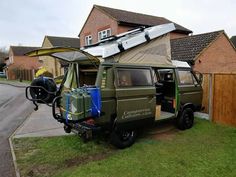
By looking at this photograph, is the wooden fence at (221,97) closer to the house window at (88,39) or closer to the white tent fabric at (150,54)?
the white tent fabric at (150,54)

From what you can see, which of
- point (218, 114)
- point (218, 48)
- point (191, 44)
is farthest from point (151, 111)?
point (218, 48)

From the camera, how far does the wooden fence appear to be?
8164 millimetres

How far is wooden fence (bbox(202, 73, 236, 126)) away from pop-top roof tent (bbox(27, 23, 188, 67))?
2188 millimetres

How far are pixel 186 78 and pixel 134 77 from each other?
2.65 metres

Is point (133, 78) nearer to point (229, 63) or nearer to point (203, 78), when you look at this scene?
point (203, 78)

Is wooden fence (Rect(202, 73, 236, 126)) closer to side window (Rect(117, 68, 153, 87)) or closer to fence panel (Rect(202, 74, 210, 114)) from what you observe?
fence panel (Rect(202, 74, 210, 114))

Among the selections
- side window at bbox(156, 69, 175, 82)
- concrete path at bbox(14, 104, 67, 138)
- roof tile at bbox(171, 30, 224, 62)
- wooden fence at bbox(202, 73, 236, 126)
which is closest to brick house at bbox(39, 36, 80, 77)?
roof tile at bbox(171, 30, 224, 62)

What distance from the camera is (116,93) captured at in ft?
18.4

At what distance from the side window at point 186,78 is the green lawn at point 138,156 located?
1.71 m

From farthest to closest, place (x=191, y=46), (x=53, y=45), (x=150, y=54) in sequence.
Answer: (x=53, y=45) → (x=191, y=46) → (x=150, y=54)

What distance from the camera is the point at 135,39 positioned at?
6.70 meters

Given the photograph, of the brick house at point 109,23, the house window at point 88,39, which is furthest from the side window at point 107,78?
the house window at point 88,39

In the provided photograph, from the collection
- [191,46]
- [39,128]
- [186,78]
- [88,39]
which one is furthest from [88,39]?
[186,78]

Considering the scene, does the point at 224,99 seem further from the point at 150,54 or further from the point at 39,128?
the point at 39,128
